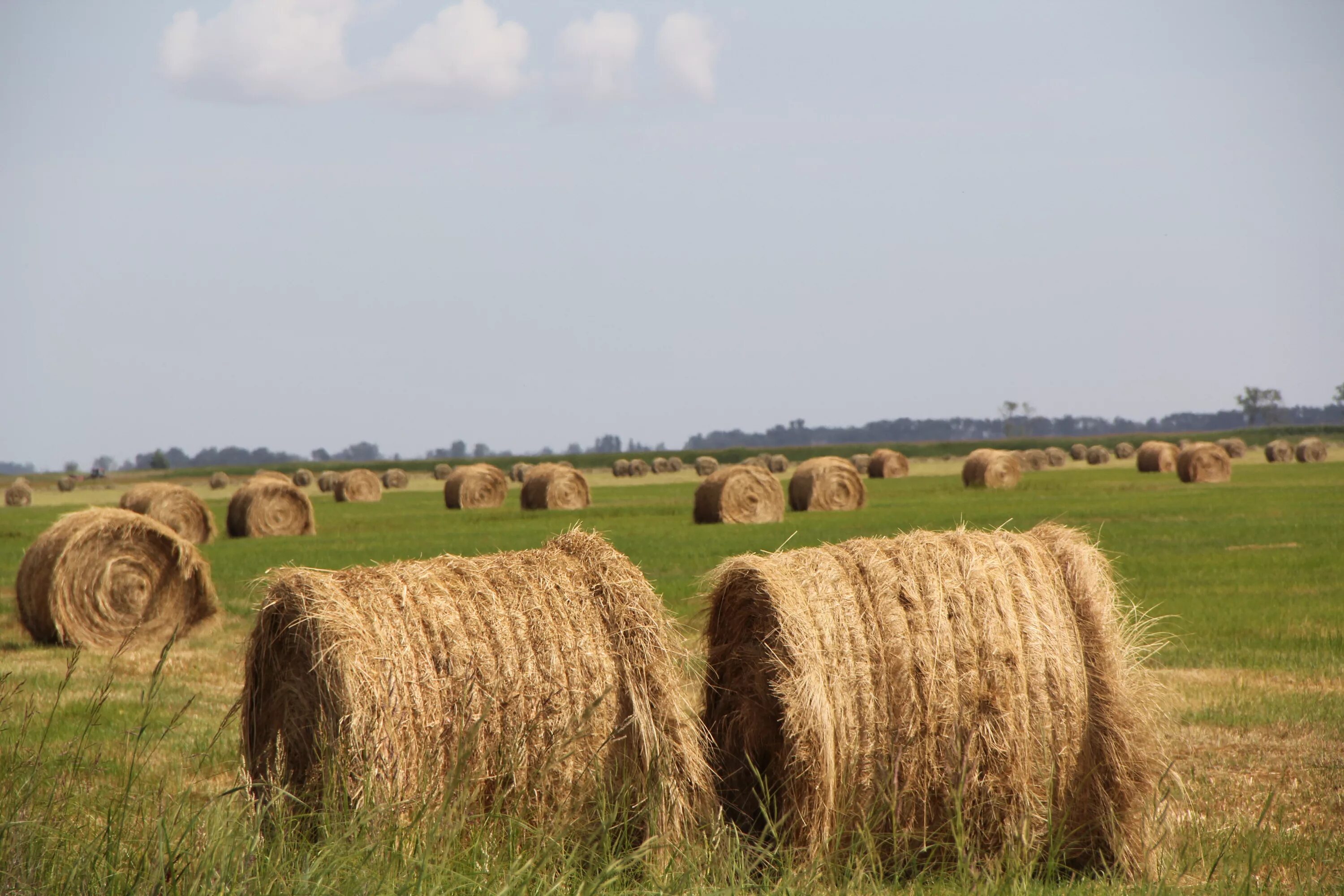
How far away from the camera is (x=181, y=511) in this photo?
3031cm

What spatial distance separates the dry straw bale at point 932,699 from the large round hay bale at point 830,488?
29.0 m

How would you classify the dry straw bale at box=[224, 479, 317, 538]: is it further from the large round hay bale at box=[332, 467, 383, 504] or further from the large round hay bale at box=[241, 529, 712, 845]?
the large round hay bale at box=[241, 529, 712, 845]

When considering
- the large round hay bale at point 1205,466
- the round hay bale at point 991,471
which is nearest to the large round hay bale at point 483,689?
the round hay bale at point 991,471

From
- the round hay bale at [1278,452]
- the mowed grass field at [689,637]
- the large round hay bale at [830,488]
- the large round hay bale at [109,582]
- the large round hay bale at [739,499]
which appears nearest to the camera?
the mowed grass field at [689,637]

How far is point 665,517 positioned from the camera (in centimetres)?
3475

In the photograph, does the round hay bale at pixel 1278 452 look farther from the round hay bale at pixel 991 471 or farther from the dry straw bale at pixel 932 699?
the dry straw bale at pixel 932 699

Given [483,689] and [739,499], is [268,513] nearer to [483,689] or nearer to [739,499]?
[739,499]

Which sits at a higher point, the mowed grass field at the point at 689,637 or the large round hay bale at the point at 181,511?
the large round hay bale at the point at 181,511

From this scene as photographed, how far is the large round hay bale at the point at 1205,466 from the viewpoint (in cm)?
4772

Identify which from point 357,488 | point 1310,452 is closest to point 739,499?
point 357,488

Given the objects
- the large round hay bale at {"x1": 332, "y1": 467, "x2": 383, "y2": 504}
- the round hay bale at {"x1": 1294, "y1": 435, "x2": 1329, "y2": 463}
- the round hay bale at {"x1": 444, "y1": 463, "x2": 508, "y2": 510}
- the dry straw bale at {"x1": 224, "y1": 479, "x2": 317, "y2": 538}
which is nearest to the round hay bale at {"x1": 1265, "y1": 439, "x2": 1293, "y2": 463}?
the round hay bale at {"x1": 1294, "y1": 435, "x2": 1329, "y2": 463}

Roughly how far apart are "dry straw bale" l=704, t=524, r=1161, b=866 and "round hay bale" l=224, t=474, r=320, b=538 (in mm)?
28106

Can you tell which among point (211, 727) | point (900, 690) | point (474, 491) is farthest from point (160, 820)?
point (474, 491)

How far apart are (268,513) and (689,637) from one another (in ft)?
92.6
